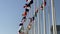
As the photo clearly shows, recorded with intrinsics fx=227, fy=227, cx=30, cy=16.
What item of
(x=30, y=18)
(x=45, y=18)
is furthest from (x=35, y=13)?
(x=45, y=18)

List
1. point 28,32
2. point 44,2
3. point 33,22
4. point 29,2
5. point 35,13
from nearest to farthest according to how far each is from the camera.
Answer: point 44,2 < point 29,2 < point 35,13 < point 33,22 < point 28,32

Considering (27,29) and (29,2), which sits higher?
A: (29,2)

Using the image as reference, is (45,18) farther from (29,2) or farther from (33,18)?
(33,18)

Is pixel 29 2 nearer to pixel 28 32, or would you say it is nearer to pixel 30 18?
pixel 30 18

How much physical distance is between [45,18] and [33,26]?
4.05 m

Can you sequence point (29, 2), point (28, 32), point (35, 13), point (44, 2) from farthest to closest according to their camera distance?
1. point (28, 32)
2. point (35, 13)
3. point (29, 2)
4. point (44, 2)

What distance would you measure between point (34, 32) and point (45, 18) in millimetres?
3731

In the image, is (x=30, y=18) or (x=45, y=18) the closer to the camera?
(x=45, y=18)

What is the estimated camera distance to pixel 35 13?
9.84 meters

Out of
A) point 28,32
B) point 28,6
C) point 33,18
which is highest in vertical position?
point 28,6

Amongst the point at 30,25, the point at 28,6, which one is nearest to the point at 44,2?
the point at 28,6

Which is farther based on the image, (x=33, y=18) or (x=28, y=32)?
(x=28, y=32)

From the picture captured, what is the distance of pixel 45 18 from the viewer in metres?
7.69

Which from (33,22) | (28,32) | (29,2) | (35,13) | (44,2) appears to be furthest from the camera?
(28,32)
